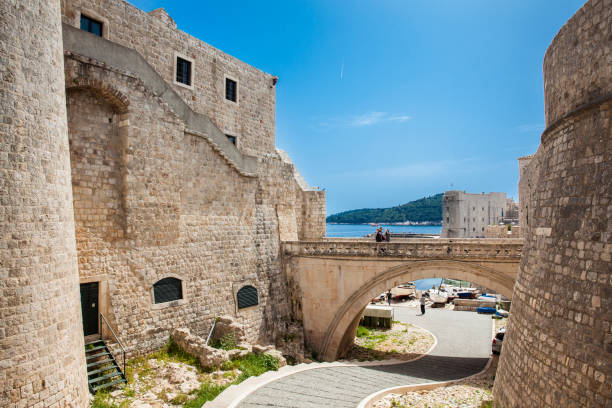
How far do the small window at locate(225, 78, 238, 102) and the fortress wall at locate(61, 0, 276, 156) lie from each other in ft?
0.71

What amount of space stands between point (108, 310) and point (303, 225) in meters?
11.4

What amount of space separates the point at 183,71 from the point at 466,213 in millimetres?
44272

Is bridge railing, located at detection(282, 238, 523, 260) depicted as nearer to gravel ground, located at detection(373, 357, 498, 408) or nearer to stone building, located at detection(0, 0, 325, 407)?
stone building, located at detection(0, 0, 325, 407)

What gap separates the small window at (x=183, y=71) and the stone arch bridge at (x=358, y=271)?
25.9 ft

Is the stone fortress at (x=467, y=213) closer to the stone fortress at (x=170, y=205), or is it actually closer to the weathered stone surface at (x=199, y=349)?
the stone fortress at (x=170, y=205)

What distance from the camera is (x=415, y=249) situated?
49.6 ft

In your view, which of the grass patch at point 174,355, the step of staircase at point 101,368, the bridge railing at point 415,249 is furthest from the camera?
the bridge railing at point 415,249

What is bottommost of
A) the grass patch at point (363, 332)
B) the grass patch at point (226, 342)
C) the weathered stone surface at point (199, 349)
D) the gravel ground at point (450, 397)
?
the grass patch at point (363, 332)

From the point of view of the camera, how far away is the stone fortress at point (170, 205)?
657 centimetres

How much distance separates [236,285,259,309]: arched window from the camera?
1515 cm

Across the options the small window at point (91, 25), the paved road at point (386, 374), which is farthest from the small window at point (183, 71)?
the paved road at point (386, 374)

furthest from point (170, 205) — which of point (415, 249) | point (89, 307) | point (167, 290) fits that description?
point (415, 249)

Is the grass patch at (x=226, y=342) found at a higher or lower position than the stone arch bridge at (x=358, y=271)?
lower

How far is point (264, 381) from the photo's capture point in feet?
36.4
